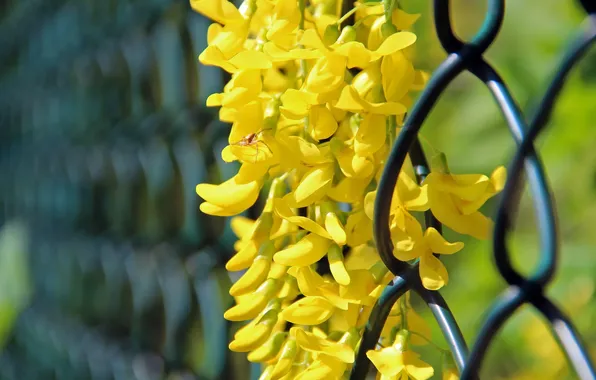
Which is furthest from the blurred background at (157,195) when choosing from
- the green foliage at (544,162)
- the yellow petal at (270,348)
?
the yellow petal at (270,348)

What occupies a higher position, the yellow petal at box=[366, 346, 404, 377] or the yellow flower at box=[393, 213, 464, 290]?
the yellow flower at box=[393, 213, 464, 290]

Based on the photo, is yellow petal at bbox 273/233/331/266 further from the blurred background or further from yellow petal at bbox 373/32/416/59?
the blurred background

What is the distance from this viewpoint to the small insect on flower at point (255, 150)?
1.18ft

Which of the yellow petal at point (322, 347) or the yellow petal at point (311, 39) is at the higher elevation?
the yellow petal at point (311, 39)

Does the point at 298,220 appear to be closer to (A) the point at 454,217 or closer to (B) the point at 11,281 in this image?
(A) the point at 454,217

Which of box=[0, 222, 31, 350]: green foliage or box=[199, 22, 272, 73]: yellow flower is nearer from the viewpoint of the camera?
box=[199, 22, 272, 73]: yellow flower

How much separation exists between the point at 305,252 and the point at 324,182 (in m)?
0.03

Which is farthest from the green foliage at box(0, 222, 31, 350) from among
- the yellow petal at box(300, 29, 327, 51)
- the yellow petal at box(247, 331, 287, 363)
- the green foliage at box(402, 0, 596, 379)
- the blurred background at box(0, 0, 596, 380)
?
the yellow petal at box(300, 29, 327, 51)

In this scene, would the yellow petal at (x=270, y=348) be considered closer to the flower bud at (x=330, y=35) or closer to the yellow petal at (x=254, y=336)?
the yellow petal at (x=254, y=336)

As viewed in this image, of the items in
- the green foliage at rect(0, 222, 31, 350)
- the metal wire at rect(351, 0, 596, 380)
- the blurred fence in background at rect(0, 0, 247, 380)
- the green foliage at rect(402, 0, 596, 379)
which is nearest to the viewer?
the metal wire at rect(351, 0, 596, 380)

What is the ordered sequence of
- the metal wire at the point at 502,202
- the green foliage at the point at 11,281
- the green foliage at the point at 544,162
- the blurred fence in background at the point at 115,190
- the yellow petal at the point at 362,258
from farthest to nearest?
the green foliage at the point at 11,281 → the green foliage at the point at 544,162 → the blurred fence in background at the point at 115,190 → the yellow petal at the point at 362,258 → the metal wire at the point at 502,202

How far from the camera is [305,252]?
1.19ft

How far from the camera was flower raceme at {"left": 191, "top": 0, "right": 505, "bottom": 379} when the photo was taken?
33 cm

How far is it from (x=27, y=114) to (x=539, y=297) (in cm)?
152
